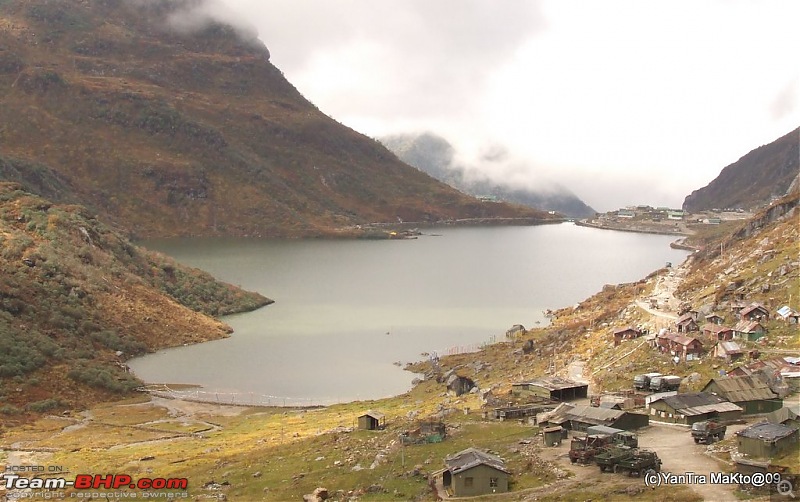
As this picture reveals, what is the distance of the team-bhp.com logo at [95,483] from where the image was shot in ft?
147

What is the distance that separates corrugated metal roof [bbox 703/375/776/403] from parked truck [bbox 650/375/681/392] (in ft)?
13.4

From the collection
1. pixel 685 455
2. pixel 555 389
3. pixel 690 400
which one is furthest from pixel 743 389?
pixel 555 389

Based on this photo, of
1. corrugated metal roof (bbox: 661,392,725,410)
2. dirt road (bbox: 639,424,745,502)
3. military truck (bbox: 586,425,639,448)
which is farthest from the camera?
corrugated metal roof (bbox: 661,392,725,410)

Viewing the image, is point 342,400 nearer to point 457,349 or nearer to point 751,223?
point 457,349

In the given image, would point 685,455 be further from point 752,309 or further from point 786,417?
point 752,309

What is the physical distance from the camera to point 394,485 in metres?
39.2

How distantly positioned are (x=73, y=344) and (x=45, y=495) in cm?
4470

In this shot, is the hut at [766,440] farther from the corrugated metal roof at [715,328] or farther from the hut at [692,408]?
the corrugated metal roof at [715,328]

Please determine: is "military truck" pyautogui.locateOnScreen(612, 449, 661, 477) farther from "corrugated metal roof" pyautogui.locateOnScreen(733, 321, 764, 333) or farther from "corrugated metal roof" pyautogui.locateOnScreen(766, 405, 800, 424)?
"corrugated metal roof" pyautogui.locateOnScreen(733, 321, 764, 333)

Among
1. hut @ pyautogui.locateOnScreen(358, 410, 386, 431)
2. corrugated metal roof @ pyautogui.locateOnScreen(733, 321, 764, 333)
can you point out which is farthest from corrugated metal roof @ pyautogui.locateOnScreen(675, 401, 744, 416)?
hut @ pyautogui.locateOnScreen(358, 410, 386, 431)

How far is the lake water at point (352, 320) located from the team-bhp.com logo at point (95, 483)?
30021 mm

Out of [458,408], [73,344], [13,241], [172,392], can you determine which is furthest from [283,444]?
[13,241]

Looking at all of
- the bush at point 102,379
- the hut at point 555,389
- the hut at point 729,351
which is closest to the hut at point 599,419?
the hut at point 555,389

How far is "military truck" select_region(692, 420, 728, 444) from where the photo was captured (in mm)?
40969
